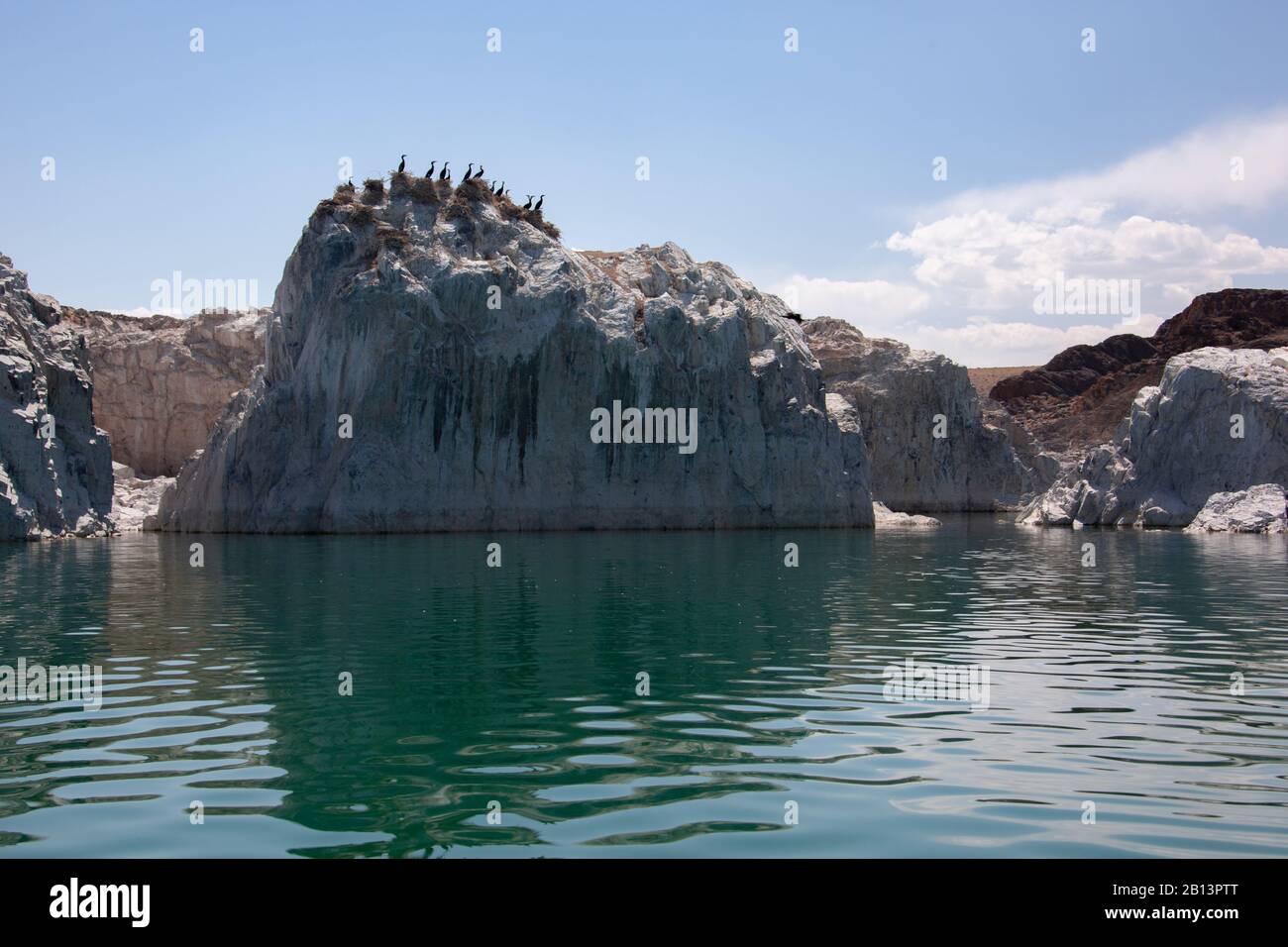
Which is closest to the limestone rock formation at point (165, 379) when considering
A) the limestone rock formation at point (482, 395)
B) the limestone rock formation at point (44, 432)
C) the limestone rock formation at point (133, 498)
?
the limestone rock formation at point (133, 498)

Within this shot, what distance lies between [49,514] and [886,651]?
61.9 m

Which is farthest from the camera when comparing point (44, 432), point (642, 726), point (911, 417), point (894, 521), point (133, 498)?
point (911, 417)

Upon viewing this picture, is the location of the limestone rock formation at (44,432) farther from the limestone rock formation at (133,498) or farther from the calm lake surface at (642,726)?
the calm lake surface at (642,726)

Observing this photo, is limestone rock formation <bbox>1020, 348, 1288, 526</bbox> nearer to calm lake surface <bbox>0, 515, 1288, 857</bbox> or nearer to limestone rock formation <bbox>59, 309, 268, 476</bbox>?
calm lake surface <bbox>0, 515, 1288, 857</bbox>

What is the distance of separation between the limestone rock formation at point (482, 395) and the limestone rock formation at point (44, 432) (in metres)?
6.48

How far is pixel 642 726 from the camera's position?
14.3 metres

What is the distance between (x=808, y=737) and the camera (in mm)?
13492

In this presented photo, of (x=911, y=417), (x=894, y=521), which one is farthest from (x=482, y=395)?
(x=911, y=417)

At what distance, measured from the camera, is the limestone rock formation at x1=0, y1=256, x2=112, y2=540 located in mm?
66312

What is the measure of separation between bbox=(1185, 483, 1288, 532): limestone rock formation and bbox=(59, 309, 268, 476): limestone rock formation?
85.3m

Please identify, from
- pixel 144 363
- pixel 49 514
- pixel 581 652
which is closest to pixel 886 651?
pixel 581 652

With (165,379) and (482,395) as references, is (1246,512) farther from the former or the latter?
Answer: (165,379)

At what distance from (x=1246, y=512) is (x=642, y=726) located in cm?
7733

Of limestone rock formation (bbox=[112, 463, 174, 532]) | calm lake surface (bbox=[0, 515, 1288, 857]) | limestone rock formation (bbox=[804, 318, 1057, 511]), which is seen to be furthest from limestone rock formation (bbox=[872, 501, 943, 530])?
calm lake surface (bbox=[0, 515, 1288, 857])
